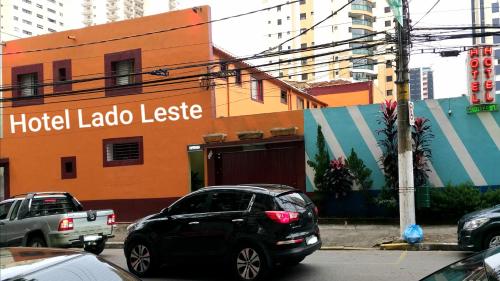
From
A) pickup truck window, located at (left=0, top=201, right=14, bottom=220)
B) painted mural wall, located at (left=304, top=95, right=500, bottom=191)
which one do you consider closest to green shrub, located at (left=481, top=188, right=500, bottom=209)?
painted mural wall, located at (left=304, top=95, right=500, bottom=191)

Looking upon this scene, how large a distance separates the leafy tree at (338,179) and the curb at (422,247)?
15.4ft

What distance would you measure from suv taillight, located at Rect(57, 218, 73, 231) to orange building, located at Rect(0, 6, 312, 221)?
8.22 m

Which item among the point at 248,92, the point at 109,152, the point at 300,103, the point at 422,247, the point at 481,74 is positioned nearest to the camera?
the point at 422,247

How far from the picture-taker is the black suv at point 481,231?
10.2m

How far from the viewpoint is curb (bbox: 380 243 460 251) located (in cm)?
1208

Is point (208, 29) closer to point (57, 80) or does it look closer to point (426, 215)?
point (57, 80)

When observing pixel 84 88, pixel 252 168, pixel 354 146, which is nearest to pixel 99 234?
pixel 252 168

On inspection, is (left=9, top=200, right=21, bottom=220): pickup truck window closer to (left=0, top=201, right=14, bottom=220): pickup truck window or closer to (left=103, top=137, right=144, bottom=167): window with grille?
(left=0, top=201, right=14, bottom=220): pickup truck window

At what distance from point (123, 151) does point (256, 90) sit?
289 inches

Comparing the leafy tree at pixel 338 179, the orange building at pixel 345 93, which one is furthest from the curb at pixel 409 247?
the orange building at pixel 345 93

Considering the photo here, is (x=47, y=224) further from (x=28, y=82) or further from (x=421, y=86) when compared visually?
(x=421, y=86)

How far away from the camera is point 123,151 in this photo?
21.6m

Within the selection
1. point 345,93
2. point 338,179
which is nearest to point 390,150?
point 338,179

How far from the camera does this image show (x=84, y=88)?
22.1 meters
